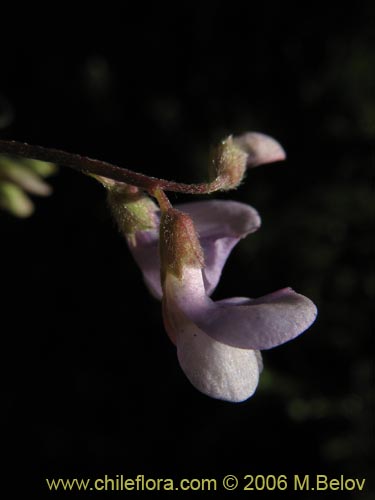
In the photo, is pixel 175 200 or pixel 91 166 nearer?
pixel 91 166

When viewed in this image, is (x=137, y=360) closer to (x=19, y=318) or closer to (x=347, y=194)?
(x=19, y=318)

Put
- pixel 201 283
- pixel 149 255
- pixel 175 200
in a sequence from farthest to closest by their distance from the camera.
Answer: pixel 175 200 → pixel 149 255 → pixel 201 283

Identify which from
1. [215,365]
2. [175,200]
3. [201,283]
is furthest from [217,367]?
[175,200]

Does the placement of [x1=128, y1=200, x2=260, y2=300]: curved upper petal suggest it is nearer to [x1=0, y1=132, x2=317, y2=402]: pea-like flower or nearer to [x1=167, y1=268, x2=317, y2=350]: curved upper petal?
[x1=0, y1=132, x2=317, y2=402]: pea-like flower

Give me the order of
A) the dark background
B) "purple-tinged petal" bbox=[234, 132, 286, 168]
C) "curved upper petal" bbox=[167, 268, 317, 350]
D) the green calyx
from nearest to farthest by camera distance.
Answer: "curved upper petal" bbox=[167, 268, 317, 350] → the green calyx → "purple-tinged petal" bbox=[234, 132, 286, 168] → the dark background

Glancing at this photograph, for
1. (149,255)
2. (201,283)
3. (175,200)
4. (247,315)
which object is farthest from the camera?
(175,200)

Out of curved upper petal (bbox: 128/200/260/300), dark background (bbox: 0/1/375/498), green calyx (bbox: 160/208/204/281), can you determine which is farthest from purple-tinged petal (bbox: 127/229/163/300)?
dark background (bbox: 0/1/375/498)

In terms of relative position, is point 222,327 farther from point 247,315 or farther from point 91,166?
point 91,166
